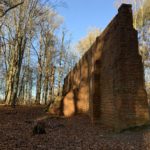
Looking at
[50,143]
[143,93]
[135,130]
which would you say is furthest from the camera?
[143,93]

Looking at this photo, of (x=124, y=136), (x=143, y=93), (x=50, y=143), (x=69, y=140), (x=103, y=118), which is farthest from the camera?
(x=103, y=118)

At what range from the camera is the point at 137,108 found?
40.0 ft

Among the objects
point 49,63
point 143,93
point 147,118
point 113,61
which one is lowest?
point 147,118

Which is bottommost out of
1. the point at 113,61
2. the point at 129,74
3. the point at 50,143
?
the point at 50,143

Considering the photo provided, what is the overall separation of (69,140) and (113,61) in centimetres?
527

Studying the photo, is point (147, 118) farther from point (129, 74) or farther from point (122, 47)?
point (122, 47)

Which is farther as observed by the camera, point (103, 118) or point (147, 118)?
point (103, 118)

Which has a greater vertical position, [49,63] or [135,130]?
[49,63]

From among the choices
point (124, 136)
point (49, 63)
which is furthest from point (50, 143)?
point (49, 63)

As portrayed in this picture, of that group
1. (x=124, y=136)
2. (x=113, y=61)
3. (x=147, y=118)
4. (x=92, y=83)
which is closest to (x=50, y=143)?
(x=124, y=136)

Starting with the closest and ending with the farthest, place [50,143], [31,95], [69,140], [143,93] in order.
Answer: [50,143] < [69,140] < [143,93] < [31,95]

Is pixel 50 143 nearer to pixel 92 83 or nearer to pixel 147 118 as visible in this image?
pixel 147 118

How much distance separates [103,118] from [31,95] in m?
34.5

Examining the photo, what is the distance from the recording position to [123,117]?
12.0 metres
